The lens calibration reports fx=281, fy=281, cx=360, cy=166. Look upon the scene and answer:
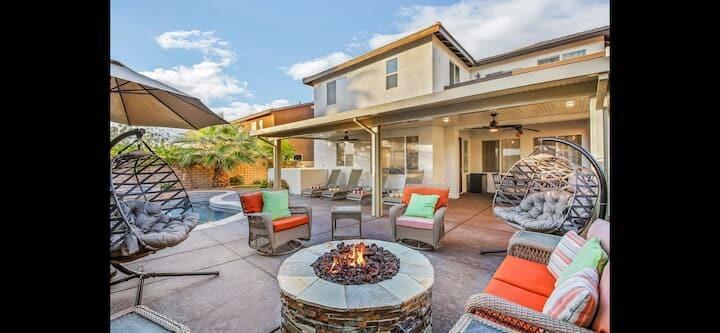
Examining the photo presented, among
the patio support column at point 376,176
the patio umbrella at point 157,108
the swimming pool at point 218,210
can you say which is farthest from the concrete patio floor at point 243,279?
the patio umbrella at point 157,108

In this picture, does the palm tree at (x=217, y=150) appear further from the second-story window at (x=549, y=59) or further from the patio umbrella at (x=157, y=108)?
the second-story window at (x=549, y=59)

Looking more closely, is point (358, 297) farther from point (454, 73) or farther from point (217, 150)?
point (217, 150)

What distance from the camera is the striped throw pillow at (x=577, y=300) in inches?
55.7

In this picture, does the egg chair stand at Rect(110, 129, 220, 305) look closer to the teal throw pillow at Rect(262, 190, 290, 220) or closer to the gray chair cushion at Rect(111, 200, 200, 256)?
the gray chair cushion at Rect(111, 200, 200, 256)

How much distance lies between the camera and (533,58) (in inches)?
366

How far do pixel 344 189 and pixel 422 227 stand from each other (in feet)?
19.8

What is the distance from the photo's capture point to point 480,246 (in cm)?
438

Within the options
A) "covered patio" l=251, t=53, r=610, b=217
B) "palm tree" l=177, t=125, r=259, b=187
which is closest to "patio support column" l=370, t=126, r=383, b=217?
"covered patio" l=251, t=53, r=610, b=217

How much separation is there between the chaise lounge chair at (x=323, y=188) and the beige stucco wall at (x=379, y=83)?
→ 2404 millimetres

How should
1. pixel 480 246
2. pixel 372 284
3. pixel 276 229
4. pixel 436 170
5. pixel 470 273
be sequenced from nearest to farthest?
pixel 372 284
pixel 470 273
pixel 276 229
pixel 480 246
pixel 436 170

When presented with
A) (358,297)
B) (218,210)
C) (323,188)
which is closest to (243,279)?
(358,297)
